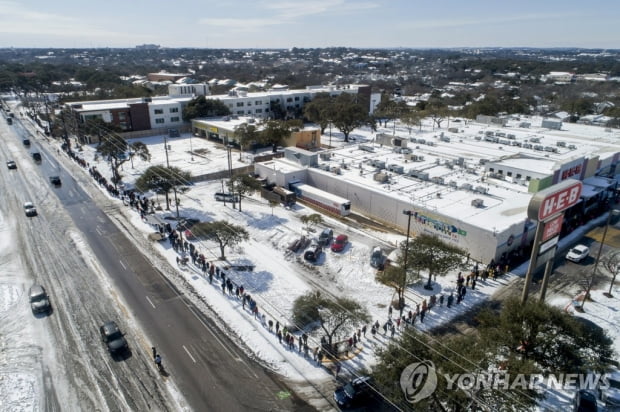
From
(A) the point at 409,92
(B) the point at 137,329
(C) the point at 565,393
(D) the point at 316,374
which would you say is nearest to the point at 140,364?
(B) the point at 137,329

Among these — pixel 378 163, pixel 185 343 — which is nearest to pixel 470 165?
pixel 378 163

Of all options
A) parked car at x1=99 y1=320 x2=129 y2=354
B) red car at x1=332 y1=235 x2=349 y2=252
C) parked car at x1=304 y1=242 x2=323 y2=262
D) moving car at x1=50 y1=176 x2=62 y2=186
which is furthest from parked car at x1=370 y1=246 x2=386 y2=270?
moving car at x1=50 y1=176 x2=62 y2=186

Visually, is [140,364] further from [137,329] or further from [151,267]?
[151,267]

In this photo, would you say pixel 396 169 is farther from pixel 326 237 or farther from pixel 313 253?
pixel 313 253

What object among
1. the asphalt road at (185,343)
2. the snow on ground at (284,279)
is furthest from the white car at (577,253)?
the asphalt road at (185,343)

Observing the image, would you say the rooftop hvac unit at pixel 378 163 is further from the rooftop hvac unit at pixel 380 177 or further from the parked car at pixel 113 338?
the parked car at pixel 113 338

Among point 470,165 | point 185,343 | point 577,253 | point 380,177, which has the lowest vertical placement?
point 185,343

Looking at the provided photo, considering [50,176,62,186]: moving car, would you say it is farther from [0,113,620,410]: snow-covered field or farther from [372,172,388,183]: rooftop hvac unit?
[372,172,388,183]: rooftop hvac unit

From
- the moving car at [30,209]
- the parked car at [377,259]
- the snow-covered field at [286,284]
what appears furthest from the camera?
the moving car at [30,209]

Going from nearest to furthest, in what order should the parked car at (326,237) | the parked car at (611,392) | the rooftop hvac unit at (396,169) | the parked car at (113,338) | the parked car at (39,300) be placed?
the parked car at (611,392) → the parked car at (113,338) → the parked car at (39,300) → the parked car at (326,237) → the rooftop hvac unit at (396,169)
